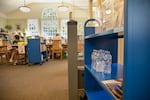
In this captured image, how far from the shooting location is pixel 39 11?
12.0 meters

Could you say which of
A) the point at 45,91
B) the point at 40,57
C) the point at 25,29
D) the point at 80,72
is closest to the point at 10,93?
the point at 45,91

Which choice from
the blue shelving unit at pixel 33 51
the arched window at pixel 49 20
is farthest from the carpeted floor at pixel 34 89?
the arched window at pixel 49 20

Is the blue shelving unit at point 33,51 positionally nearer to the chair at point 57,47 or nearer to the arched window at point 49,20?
the chair at point 57,47

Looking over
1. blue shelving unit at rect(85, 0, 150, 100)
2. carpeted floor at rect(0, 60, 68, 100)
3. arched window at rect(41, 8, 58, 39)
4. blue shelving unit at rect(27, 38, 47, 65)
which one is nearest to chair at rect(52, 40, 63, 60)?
blue shelving unit at rect(27, 38, 47, 65)

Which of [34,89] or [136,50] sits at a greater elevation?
[136,50]

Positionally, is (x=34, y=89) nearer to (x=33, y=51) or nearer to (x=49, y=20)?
(x=33, y=51)

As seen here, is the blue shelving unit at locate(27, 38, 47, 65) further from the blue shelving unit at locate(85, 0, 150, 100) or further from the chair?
the blue shelving unit at locate(85, 0, 150, 100)

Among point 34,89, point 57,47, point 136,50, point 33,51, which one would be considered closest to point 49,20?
point 57,47

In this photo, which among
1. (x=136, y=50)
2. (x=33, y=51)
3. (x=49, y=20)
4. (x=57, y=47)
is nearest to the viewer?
(x=136, y=50)

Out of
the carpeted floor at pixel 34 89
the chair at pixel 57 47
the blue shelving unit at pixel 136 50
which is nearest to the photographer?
the blue shelving unit at pixel 136 50

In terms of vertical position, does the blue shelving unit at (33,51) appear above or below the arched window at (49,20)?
below

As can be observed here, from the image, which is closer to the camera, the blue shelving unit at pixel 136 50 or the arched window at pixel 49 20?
the blue shelving unit at pixel 136 50

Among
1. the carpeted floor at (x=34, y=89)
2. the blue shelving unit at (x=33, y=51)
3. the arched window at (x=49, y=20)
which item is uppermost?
the arched window at (x=49, y=20)

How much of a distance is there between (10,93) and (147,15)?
9.89 ft
